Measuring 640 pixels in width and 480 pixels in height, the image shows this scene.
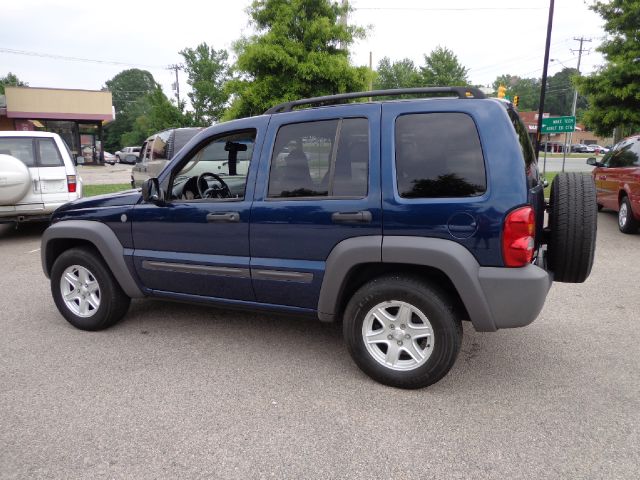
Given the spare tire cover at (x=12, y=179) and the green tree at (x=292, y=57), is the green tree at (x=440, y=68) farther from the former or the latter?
the spare tire cover at (x=12, y=179)

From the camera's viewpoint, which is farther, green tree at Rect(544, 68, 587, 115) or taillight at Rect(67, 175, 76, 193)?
Answer: green tree at Rect(544, 68, 587, 115)

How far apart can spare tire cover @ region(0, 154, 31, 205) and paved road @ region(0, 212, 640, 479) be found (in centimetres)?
353

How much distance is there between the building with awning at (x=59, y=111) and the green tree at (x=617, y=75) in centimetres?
3065

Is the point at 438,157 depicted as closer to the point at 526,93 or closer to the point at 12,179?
the point at 12,179

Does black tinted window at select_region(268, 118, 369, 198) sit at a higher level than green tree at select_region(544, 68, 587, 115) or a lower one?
lower

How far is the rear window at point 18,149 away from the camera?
790cm

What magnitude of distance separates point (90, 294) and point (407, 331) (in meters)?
2.82

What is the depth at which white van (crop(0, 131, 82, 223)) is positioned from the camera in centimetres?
738

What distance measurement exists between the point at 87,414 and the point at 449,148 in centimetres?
273

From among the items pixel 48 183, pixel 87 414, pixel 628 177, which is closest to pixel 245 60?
pixel 48 183

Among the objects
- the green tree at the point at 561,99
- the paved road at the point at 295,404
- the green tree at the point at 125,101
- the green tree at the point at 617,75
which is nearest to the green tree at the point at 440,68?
the green tree at the point at 617,75

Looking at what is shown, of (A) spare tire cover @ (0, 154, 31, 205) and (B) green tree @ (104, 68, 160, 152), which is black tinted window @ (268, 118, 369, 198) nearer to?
(A) spare tire cover @ (0, 154, 31, 205)

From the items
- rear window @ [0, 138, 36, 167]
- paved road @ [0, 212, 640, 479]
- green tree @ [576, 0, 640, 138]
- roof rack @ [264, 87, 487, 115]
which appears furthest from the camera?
green tree @ [576, 0, 640, 138]

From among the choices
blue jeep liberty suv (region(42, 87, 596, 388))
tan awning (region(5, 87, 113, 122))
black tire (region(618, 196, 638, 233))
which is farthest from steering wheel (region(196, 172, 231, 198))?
tan awning (region(5, 87, 113, 122))
